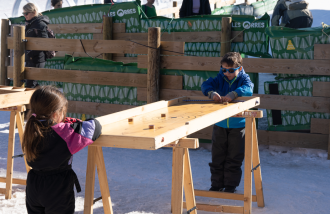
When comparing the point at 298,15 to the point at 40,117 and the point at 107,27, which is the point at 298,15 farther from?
the point at 40,117

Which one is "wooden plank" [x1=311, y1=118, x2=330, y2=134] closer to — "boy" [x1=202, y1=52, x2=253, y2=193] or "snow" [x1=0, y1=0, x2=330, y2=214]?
"snow" [x1=0, y1=0, x2=330, y2=214]

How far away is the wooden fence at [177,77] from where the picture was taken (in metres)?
5.91

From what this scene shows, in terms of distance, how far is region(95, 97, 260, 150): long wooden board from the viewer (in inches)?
92.4

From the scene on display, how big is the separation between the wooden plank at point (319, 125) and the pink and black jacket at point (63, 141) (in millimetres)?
4337

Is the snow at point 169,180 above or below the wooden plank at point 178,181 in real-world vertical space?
below

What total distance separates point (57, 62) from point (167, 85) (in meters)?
3.04

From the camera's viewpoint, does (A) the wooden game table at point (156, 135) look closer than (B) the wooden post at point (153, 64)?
Yes

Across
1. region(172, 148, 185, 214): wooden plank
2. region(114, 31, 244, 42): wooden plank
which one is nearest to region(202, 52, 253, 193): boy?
region(172, 148, 185, 214): wooden plank

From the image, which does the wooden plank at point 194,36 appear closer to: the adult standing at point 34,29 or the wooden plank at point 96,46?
the wooden plank at point 96,46

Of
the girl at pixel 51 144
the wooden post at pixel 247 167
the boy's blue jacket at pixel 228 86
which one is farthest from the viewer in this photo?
the boy's blue jacket at pixel 228 86

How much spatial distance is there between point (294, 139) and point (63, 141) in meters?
4.38

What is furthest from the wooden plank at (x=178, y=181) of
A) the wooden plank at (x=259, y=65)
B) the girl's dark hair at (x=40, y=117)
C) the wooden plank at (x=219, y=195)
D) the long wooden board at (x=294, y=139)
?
the long wooden board at (x=294, y=139)

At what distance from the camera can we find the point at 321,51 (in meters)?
5.85

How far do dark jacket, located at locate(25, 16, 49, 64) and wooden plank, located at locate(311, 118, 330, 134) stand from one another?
4.73 m
